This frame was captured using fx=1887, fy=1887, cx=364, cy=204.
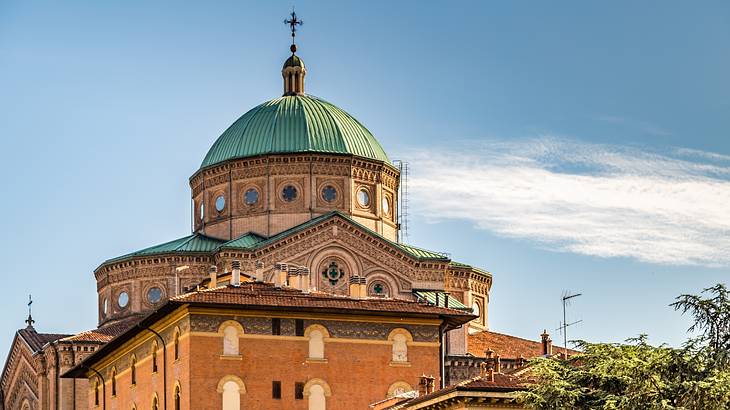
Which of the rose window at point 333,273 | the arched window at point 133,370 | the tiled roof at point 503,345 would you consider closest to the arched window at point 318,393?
the arched window at point 133,370

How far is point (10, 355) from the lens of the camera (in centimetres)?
10525

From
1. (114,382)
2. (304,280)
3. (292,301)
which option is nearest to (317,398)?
(292,301)

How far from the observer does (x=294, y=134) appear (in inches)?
3770

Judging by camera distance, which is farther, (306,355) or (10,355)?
(10,355)

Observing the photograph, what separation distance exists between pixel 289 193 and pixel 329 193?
201 cm

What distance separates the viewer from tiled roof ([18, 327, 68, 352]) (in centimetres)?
9862

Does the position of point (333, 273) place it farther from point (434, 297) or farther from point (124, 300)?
point (124, 300)

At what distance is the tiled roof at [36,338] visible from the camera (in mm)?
98625

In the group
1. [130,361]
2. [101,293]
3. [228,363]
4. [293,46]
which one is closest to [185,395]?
[228,363]

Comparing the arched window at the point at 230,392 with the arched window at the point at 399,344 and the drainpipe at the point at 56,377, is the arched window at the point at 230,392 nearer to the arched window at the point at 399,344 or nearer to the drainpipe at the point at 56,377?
the arched window at the point at 399,344

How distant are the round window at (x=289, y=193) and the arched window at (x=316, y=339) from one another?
26747mm

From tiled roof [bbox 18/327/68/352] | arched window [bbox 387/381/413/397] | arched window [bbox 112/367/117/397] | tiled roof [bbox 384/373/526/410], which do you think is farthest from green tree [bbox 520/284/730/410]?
tiled roof [bbox 18/327/68/352]

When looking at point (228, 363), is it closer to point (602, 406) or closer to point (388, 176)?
point (602, 406)

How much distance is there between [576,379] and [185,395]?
52.4ft
